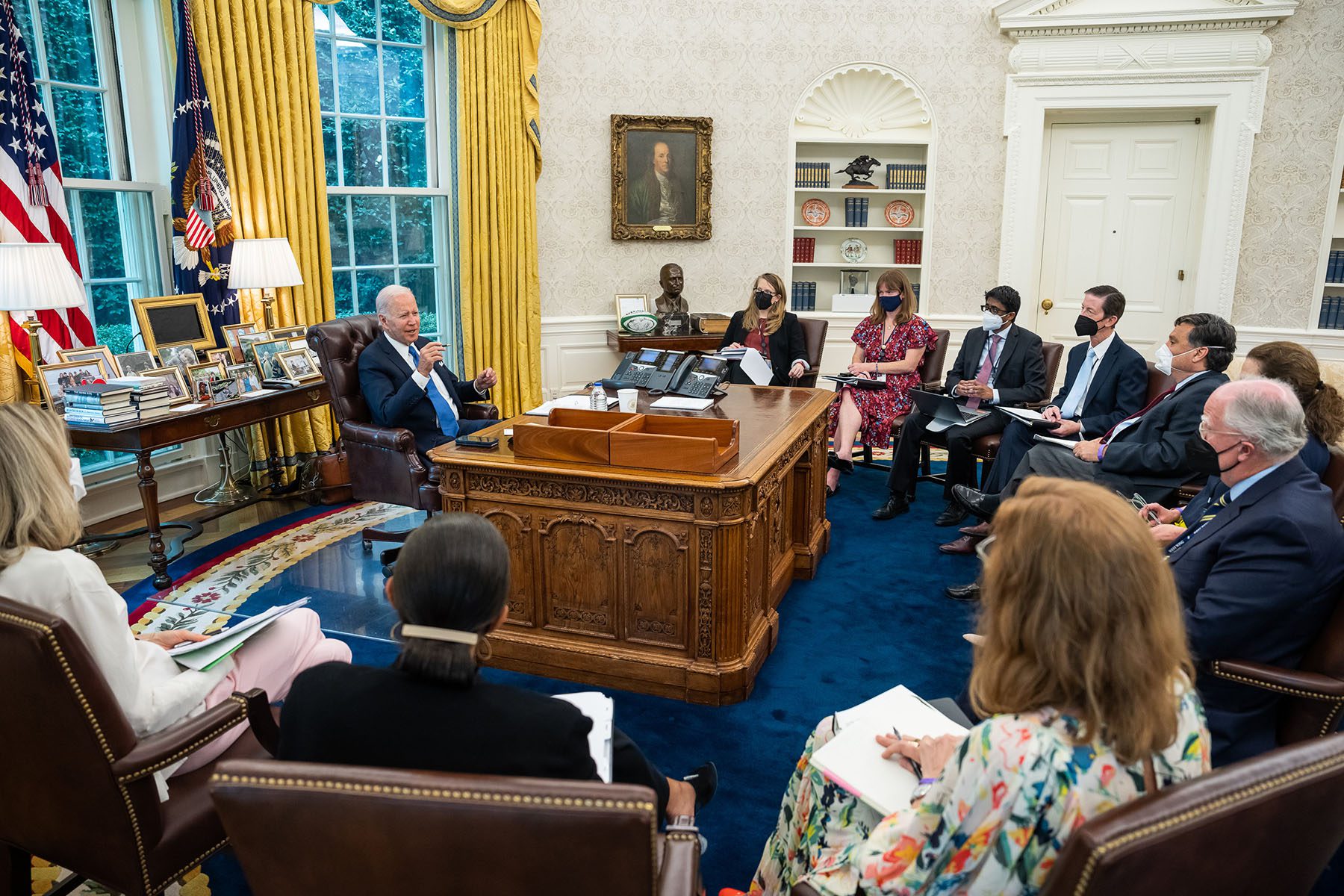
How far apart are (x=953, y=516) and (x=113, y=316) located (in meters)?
4.61

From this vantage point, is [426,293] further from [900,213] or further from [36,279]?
[900,213]

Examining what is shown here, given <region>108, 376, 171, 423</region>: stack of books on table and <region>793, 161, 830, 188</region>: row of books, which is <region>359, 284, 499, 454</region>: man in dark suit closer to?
<region>108, 376, 171, 423</region>: stack of books on table

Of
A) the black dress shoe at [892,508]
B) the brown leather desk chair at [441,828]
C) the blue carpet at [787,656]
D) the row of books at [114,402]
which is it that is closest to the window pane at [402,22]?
the row of books at [114,402]

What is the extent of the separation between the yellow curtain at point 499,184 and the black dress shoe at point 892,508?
2.95 meters

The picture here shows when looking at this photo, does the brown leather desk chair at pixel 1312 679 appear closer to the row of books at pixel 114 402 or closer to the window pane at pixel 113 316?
the row of books at pixel 114 402

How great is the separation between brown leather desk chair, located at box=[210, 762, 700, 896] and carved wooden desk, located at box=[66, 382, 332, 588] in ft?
10.1

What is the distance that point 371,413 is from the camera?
14.0 feet

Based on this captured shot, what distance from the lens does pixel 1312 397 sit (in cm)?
282

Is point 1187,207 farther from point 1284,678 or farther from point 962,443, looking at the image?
point 1284,678

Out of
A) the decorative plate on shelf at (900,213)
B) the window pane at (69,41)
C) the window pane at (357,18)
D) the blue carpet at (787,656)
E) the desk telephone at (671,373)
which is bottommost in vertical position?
the blue carpet at (787,656)

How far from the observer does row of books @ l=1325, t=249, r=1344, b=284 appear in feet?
21.0

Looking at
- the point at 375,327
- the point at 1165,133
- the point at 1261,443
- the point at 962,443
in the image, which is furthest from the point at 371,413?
the point at 1165,133

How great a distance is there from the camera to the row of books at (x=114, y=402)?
12.5ft

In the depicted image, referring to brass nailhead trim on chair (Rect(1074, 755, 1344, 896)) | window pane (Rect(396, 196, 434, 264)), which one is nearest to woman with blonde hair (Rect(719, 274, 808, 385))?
window pane (Rect(396, 196, 434, 264))
